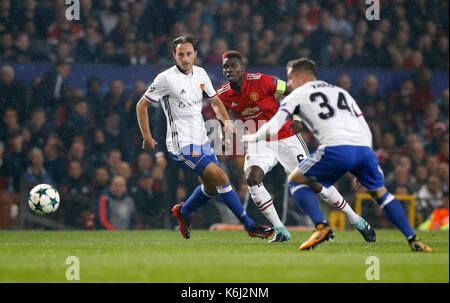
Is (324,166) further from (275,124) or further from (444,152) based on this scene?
(444,152)

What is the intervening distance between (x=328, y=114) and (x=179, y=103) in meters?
2.34

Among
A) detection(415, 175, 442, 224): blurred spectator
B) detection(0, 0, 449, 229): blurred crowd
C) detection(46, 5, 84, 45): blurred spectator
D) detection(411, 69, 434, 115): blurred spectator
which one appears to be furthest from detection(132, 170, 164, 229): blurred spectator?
detection(411, 69, 434, 115): blurred spectator

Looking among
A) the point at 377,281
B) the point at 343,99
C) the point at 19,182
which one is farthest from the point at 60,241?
the point at 377,281

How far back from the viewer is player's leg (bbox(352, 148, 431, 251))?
23.1 feet

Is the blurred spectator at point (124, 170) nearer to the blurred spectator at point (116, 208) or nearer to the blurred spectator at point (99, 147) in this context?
the blurred spectator at point (116, 208)

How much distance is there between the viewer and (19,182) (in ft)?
40.4

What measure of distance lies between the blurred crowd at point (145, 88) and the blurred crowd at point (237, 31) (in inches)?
1.0

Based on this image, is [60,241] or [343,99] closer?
[343,99]

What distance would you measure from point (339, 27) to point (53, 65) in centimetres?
622

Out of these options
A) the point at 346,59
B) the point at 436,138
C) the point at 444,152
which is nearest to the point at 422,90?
the point at 436,138

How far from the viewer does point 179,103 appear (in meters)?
8.77

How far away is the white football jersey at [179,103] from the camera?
865 centimetres

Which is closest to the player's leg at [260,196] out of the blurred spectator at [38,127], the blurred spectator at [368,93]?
the blurred spectator at [38,127]

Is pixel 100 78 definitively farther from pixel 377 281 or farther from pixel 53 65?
pixel 377 281
